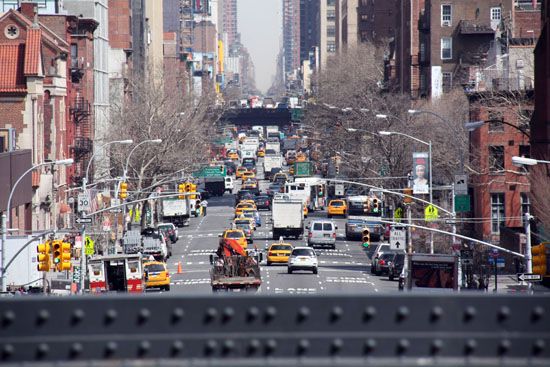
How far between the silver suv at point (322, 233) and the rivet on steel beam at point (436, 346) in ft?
250

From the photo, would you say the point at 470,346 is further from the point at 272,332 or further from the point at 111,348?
the point at 111,348

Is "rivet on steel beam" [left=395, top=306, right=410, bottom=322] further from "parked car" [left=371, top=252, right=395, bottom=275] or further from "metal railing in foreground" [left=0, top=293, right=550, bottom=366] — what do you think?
"parked car" [left=371, top=252, right=395, bottom=275]

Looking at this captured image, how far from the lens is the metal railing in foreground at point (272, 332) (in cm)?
729

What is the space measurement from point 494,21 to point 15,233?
55461 millimetres

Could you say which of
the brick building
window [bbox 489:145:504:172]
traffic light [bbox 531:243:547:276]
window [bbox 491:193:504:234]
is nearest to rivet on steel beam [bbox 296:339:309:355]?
traffic light [bbox 531:243:547:276]

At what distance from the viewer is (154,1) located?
194 metres

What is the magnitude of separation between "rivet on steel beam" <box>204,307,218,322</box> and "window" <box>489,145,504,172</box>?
7002cm

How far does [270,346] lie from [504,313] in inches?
49.1

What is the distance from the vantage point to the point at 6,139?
73812 millimetres

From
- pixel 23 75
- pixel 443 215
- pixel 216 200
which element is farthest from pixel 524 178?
pixel 216 200

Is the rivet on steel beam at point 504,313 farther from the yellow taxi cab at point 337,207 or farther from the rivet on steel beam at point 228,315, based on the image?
the yellow taxi cab at point 337,207

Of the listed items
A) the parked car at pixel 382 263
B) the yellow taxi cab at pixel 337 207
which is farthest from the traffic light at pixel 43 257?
the yellow taxi cab at pixel 337 207

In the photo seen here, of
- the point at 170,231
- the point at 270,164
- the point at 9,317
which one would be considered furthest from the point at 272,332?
the point at 270,164

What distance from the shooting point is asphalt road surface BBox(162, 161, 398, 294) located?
2296 inches
